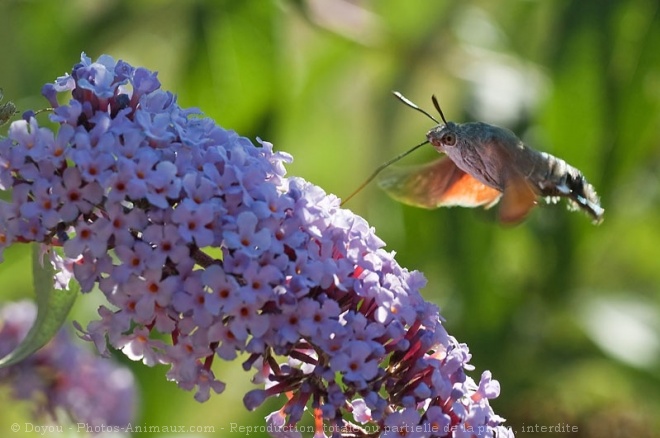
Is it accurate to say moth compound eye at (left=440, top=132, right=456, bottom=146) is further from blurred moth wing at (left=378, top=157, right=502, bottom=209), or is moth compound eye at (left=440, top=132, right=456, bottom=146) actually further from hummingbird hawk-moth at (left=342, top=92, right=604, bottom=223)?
blurred moth wing at (left=378, top=157, right=502, bottom=209)

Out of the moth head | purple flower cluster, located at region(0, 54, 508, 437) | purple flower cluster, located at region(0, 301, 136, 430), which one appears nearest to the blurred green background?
purple flower cluster, located at region(0, 301, 136, 430)

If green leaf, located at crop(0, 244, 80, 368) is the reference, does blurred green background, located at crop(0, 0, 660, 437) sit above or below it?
above

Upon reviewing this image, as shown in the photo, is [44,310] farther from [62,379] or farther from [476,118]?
[476,118]

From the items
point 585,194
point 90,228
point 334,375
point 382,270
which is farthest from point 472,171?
point 90,228

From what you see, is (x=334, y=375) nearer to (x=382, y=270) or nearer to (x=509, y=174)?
(x=382, y=270)

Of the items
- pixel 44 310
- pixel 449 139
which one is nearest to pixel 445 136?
pixel 449 139

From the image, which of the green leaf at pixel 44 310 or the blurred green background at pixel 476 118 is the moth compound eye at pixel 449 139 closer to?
the green leaf at pixel 44 310
